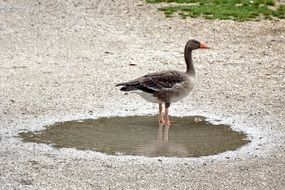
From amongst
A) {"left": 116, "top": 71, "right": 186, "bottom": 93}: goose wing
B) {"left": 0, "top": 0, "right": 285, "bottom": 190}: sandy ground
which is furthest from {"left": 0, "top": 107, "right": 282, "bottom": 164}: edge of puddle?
{"left": 116, "top": 71, "right": 186, "bottom": 93}: goose wing

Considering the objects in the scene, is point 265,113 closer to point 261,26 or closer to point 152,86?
point 152,86

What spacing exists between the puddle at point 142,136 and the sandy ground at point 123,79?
0.89 ft

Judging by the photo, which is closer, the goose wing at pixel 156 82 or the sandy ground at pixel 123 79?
the sandy ground at pixel 123 79

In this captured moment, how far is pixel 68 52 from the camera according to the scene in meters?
17.9

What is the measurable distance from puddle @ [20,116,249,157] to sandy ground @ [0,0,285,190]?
0.89ft

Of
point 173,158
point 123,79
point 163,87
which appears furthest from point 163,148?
point 123,79

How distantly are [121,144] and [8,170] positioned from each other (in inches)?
77.2

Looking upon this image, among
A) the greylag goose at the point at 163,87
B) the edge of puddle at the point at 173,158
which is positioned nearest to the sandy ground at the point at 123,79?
the edge of puddle at the point at 173,158

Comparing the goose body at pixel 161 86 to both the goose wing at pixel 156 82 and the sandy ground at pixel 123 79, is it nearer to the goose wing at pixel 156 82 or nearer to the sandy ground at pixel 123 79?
the goose wing at pixel 156 82

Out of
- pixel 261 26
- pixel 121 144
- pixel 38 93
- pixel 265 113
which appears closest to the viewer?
pixel 121 144

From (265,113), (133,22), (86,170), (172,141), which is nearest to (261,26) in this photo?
(133,22)

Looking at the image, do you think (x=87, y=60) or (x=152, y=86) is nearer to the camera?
(x=152, y=86)

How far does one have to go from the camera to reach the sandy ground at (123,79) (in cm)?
1012

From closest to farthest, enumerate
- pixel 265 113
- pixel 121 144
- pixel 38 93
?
pixel 121 144 → pixel 265 113 → pixel 38 93
